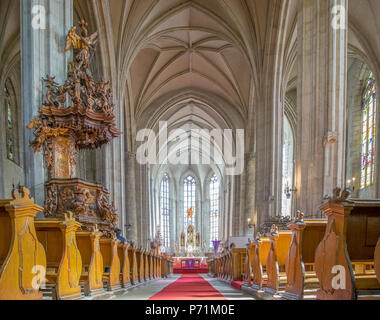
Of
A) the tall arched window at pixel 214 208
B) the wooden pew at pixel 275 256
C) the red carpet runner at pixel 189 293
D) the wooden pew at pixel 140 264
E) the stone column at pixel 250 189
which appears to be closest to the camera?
the wooden pew at pixel 275 256

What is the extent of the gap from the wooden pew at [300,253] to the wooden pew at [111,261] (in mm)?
2709

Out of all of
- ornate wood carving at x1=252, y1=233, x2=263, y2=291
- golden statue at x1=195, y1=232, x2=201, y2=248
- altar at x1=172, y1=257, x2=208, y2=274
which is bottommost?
altar at x1=172, y1=257, x2=208, y2=274

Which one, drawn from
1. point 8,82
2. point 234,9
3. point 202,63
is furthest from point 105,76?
point 202,63

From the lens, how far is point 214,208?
130 ft

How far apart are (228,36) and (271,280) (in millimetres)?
15711

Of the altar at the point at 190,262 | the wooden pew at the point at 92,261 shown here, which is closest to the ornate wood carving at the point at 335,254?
the wooden pew at the point at 92,261

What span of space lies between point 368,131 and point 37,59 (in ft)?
48.4

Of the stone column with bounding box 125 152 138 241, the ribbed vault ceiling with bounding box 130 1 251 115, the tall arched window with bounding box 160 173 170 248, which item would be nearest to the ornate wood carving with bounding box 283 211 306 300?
the ribbed vault ceiling with bounding box 130 1 251 115

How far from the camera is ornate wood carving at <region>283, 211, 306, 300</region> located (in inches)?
147

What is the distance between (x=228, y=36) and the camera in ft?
61.7

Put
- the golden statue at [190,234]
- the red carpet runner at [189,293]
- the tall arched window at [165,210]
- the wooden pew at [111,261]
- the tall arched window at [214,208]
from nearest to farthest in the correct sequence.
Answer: the red carpet runner at [189,293] < the wooden pew at [111,261] < the golden statue at [190,234] < the tall arched window at [165,210] < the tall arched window at [214,208]

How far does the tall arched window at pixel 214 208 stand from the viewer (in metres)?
39.1

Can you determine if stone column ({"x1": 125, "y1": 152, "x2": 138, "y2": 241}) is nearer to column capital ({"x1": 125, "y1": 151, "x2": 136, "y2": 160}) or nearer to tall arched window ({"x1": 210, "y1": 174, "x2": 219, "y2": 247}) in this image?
column capital ({"x1": 125, "y1": 151, "x2": 136, "y2": 160})

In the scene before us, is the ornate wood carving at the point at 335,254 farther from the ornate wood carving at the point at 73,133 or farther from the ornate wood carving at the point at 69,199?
the ornate wood carving at the point at 73,133
